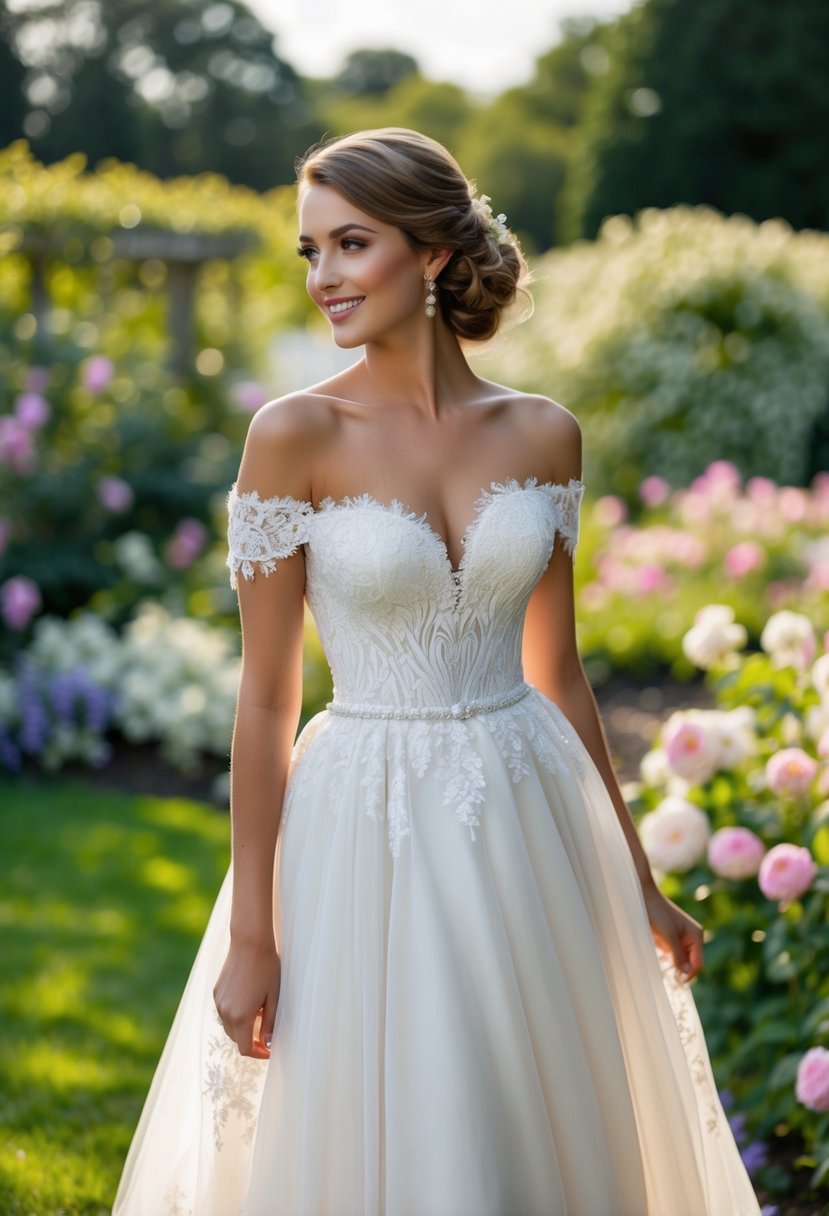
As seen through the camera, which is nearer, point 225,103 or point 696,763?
point 696,763

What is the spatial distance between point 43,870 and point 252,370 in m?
6.33

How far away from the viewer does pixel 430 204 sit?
2152 mm

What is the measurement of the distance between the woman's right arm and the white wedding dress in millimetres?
36

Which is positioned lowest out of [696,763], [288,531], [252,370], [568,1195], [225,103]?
[568,1195]

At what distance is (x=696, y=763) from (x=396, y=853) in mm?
1321

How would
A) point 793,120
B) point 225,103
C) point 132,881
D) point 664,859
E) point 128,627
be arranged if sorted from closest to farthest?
point 664,859, point 132,881, point 128,627, point 793,120, point 225,103

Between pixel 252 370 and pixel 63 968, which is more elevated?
pixel 252 370

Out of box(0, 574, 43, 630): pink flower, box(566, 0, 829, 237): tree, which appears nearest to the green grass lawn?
box(0, 574, 43, 630): pink flower

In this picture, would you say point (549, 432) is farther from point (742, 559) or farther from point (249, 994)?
point (742, 559)

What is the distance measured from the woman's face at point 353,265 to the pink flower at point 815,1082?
154 centimetres

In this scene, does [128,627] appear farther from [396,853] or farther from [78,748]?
[396,853]

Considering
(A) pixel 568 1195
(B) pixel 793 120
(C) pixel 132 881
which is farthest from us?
(B) pixel 793 120

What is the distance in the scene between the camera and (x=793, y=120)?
21.6 metres

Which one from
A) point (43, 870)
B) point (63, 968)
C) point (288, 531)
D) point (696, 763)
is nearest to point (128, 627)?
point (43, 870)
